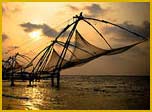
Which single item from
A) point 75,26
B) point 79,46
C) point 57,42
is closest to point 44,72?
point 57,42

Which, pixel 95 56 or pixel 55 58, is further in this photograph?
pixel 55 58

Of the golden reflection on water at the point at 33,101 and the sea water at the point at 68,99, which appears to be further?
the sea water at the point at 68,99

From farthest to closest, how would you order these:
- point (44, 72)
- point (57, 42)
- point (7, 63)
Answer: point (7, 63) → point (44, 72) → point (57, 42)

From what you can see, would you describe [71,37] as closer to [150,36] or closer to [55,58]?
[150,36]

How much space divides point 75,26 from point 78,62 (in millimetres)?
1978

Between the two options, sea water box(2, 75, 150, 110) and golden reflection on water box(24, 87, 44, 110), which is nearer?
golden reflection on water box(24, 87, 44, 110)

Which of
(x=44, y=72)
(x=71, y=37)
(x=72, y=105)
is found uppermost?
(x=71, y=37)

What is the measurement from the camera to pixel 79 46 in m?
19.8

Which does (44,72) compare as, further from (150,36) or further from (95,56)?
(150,36)

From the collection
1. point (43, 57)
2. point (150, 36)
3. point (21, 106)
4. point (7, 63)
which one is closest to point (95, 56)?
point (150, 36)

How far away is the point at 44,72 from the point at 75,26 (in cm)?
1003

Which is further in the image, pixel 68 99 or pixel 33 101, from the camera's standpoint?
pixel 68 99

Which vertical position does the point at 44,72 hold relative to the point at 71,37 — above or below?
below

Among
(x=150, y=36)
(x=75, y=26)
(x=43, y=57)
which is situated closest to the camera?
(x=150, y=36)
